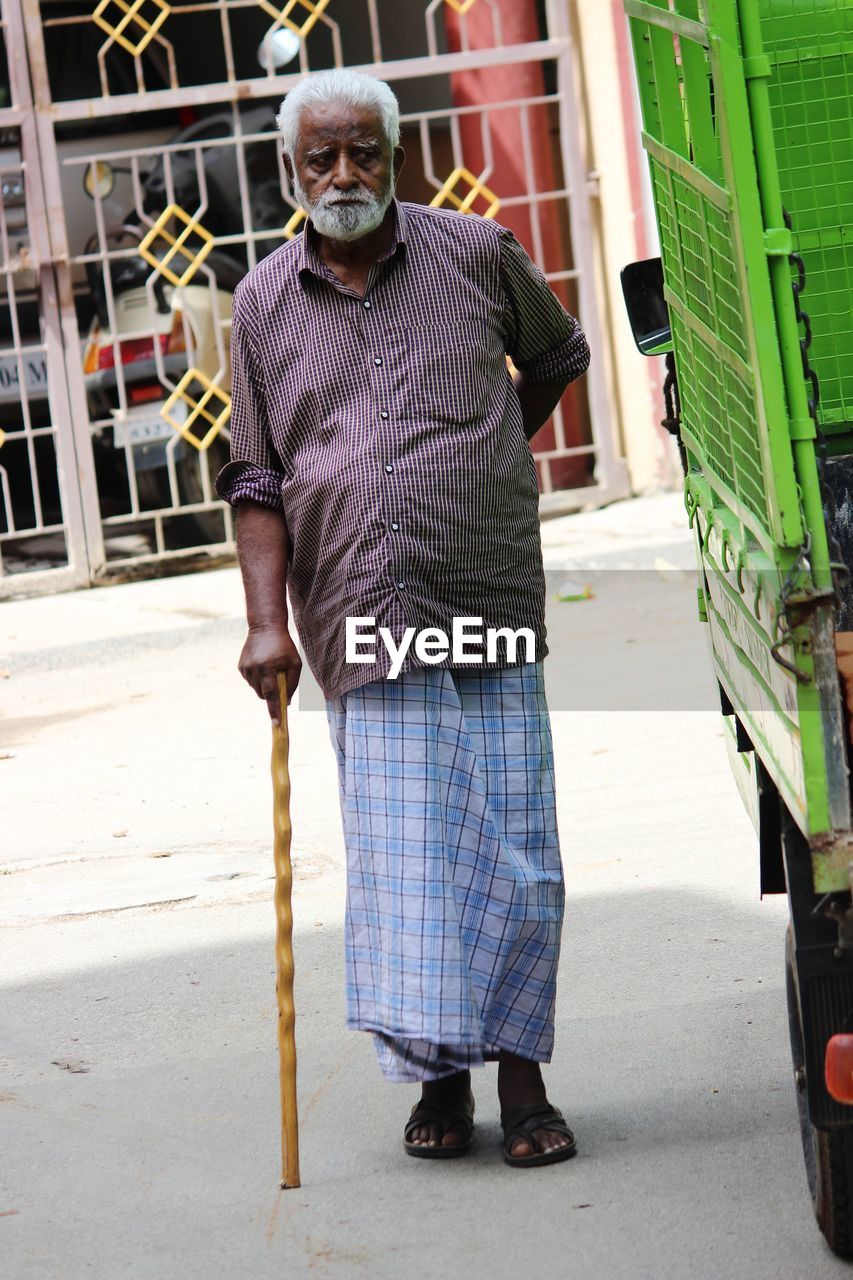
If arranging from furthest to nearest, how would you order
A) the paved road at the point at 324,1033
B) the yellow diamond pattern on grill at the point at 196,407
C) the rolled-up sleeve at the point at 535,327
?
the yellow diamond pattern on grill at the point at 196,407 < the rolled-up sleeve at the point at 535,327 < the paved road at the point at 324,1033

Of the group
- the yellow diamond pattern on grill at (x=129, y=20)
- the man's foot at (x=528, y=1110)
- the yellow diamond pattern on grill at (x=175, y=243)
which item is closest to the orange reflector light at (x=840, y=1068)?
the man's foot at (x=528, y=1110)

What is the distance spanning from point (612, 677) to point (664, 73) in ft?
11.8

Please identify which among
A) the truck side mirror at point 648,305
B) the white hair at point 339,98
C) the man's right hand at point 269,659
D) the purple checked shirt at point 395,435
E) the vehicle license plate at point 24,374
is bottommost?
the man's right hand at point 269,659

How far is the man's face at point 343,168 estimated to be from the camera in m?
3.23

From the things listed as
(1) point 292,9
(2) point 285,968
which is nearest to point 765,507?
(2) point 285,968

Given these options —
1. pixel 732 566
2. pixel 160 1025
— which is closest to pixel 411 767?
pixel 732 566

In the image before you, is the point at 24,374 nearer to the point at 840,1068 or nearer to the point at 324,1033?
the point at 324,1033

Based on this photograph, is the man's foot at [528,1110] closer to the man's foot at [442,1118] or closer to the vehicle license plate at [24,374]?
the man's foot at [442,1118]

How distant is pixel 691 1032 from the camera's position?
3854 millimetres

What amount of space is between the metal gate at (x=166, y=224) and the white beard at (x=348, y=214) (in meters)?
5.99

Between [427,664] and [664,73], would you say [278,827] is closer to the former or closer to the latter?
[427,664]

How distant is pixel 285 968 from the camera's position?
10.8 feet

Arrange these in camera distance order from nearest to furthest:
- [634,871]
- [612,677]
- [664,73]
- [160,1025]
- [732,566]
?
[732,566] → [664,73] → [160,1025] → [634,871] → [612,677]

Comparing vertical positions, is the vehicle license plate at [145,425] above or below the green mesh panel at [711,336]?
above
